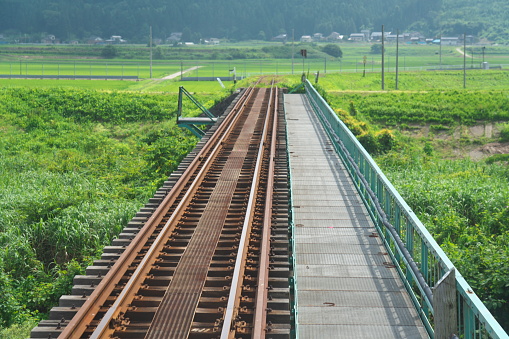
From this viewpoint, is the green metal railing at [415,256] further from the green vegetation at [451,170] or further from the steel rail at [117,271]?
the steel rail at [117,271]

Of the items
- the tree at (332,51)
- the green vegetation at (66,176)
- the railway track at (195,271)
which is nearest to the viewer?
the railway track at (195,271)

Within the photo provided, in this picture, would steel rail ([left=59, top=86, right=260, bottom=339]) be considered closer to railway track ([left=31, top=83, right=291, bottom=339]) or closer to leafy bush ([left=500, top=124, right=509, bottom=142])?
railway track ([left=31, top=83, right=291, bottom=339])

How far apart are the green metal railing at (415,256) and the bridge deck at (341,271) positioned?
17 centimetres

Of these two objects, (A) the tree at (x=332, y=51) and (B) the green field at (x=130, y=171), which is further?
(A) the tree at (x=332, y=51)

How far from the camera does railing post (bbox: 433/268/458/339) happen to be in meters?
6.06

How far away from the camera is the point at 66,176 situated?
2298 cm

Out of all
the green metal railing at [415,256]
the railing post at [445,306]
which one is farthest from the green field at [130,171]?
the railing post at [445,306]

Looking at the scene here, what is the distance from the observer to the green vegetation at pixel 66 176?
44.9ft

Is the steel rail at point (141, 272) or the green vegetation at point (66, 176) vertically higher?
the steel rail at point (141, 272)

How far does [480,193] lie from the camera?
17.5 metres

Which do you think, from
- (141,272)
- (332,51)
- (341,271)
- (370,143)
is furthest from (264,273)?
(332,51)

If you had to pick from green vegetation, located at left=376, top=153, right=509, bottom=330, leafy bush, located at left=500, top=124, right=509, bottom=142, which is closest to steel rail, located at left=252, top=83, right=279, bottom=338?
green vegetation, located at left=376, top=153, right=509, bottom=330

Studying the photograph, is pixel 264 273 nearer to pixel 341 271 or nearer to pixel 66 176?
pixel 341 271

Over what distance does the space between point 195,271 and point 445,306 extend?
4.29 meters
